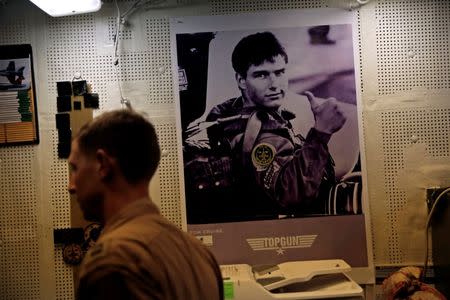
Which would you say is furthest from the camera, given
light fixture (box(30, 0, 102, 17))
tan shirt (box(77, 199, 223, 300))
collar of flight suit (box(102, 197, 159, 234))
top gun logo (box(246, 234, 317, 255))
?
top gun logo (box(246, 234, 317, 255))

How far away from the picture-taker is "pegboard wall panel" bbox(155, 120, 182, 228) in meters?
2.79

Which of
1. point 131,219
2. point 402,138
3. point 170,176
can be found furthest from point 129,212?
point 402,138

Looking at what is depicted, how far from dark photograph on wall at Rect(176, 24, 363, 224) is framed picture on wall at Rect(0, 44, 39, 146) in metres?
0.92

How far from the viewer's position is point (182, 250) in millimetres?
1207

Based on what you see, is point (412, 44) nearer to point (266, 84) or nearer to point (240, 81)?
point (266, 84)

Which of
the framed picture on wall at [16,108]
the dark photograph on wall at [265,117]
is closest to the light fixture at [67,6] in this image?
the framed picture on wall at [16,108]

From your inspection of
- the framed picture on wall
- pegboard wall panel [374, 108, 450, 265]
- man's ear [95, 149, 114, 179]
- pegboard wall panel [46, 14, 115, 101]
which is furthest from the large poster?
man's ear [95, 149, 114, 179]

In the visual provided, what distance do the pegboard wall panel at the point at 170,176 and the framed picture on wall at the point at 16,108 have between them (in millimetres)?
769

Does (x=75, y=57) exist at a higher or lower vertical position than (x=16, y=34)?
lower

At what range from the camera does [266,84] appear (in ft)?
9.04

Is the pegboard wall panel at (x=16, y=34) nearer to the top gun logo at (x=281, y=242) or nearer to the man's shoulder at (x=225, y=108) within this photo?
the man's shoulder at (x=225, y=108)

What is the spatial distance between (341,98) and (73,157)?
186 centimetres

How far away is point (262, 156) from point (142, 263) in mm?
1743

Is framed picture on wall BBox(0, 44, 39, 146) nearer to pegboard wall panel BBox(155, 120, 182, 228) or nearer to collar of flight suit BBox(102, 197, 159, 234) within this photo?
pegboard wall panel BBox(155, 120, 182, 228)
